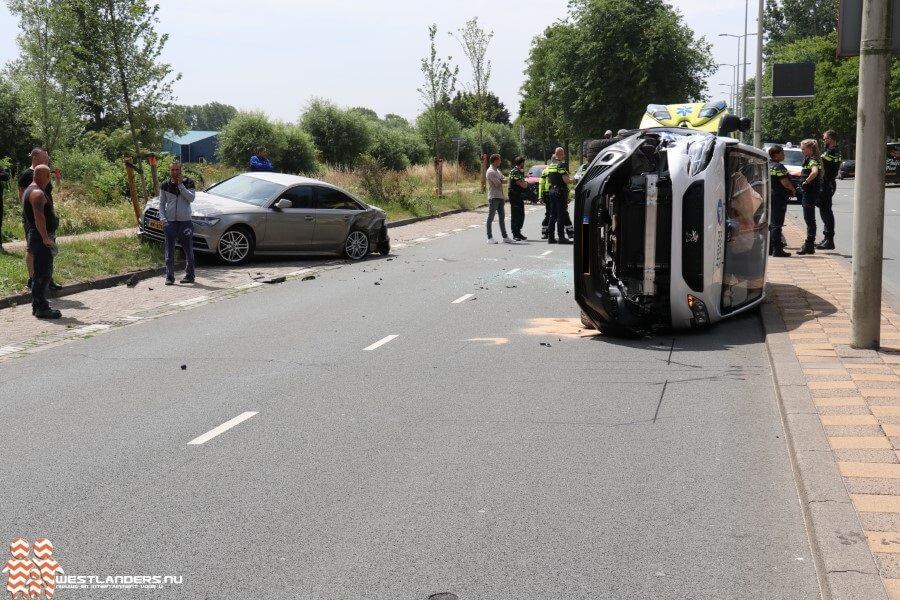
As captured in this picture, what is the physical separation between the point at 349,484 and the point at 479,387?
258 cm

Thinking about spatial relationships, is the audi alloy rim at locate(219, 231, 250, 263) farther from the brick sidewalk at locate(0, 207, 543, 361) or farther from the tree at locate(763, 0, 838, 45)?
the tree at locate(763, 0, 838, 45)

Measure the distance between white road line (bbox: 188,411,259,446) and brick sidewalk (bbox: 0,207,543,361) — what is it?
3.69 m

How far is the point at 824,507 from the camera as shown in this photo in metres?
4.85

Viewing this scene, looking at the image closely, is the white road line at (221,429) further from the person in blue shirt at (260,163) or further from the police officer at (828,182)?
the person in blue shirt at (260,163)

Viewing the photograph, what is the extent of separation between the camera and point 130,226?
22094 millimetres

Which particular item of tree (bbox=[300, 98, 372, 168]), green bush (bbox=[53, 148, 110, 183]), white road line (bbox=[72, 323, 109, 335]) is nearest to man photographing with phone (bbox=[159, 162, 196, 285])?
white road line (bbox=[72, 323, 109, 335])

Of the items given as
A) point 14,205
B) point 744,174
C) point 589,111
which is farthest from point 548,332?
point 589,111

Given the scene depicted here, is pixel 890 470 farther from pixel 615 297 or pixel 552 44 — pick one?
pixel 552 44

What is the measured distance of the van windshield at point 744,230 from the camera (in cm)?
1033

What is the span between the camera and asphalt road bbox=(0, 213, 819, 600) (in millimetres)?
4453

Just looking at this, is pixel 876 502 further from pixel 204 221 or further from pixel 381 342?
pixel 204 221

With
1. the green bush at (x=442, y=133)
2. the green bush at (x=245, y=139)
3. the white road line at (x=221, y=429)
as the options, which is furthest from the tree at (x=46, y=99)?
the white road line at (x=221, y=429)

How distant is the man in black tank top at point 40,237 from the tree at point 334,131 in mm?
40313

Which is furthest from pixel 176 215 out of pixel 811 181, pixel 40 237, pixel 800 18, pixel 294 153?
pixel 800 18
